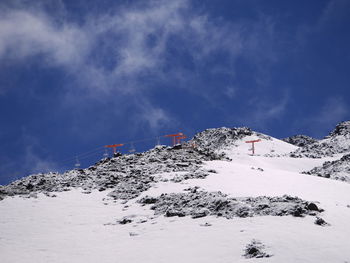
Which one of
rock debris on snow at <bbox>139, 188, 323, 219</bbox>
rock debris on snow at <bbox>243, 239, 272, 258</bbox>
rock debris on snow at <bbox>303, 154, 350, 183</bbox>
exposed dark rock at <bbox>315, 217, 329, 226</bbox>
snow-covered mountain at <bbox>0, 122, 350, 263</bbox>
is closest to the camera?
rock debris on snow at <bbox>243, 239, 272, 258</bbox>

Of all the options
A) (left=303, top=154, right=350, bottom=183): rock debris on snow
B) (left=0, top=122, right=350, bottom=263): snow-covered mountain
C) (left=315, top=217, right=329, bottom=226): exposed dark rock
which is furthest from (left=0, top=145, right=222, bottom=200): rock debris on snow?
(left=303, top=154, right=350, bottom=183): rock debris on snow

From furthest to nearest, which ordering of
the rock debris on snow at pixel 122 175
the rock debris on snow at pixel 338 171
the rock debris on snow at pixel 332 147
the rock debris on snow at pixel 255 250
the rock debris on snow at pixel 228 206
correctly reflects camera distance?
1. the rock debris on snow at pixel 332 147
2. the rock debris on snow at pixel 338 171
3. the rock debris on snow at pixel 122 175
4. the rock debris on snow at pixel 228 206
5. the rock debris on snow at pixel 255 250

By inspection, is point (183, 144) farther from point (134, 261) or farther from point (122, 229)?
point (134, 261)

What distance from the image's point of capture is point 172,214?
784 inches

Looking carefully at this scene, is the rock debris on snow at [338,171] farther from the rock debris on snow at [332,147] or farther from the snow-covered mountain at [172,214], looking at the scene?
the rock debris on snow at [332,147]

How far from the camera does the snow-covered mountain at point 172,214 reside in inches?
568

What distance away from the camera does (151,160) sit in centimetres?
3631

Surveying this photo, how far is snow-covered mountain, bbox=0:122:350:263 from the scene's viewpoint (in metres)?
14.4

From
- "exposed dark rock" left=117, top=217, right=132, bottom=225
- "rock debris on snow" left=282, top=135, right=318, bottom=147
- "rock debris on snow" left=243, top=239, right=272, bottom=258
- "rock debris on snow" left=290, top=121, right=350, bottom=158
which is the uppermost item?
"rock debris on snow" left=282, top=135, right=318, bottom=147

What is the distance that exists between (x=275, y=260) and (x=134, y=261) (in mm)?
5536

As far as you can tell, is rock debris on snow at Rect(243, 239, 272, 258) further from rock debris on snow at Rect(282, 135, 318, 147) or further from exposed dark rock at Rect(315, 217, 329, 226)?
rock debris on snow at Rect(282, 135, 318, 147)

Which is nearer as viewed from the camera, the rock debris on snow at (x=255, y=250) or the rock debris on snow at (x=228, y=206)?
the rock debris on snow at (x=255, y=250)

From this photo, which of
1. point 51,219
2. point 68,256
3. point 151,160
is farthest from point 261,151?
point 68,256

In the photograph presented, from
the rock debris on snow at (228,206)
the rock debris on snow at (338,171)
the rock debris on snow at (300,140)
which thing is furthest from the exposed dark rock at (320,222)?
the rock debris on snow at (300,140)
